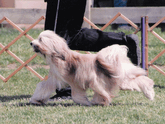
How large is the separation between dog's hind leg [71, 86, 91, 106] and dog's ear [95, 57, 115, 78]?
34 cm

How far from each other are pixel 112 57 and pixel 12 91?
2310 millimetres

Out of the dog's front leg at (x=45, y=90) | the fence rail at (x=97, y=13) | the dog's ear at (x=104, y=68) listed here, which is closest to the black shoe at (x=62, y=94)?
the dog's front leg at (x=45, y=90)

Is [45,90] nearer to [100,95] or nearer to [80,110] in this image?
[80,110]

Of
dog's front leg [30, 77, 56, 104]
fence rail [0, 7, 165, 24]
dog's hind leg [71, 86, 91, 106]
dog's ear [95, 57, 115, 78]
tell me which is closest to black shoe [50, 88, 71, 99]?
dog's front leg [30, 77, 56, 104]

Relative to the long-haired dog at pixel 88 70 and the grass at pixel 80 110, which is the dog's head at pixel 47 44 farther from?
the grass at pixel 80 110

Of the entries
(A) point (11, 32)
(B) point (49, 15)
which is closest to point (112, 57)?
(B) point (49, 15)

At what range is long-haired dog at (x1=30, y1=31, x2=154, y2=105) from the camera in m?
3.55

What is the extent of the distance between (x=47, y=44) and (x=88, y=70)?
56cm

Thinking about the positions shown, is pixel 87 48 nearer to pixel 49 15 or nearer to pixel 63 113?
pixel 49 15

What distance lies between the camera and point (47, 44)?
138 inches

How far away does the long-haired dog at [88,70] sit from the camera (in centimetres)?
355

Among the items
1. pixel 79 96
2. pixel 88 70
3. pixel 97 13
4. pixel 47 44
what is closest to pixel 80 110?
pixel 79 96

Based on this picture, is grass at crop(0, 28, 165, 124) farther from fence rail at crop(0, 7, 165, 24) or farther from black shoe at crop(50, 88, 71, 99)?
fence rail at crop(0, 7, 165, 24)

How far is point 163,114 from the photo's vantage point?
11.4 feet
